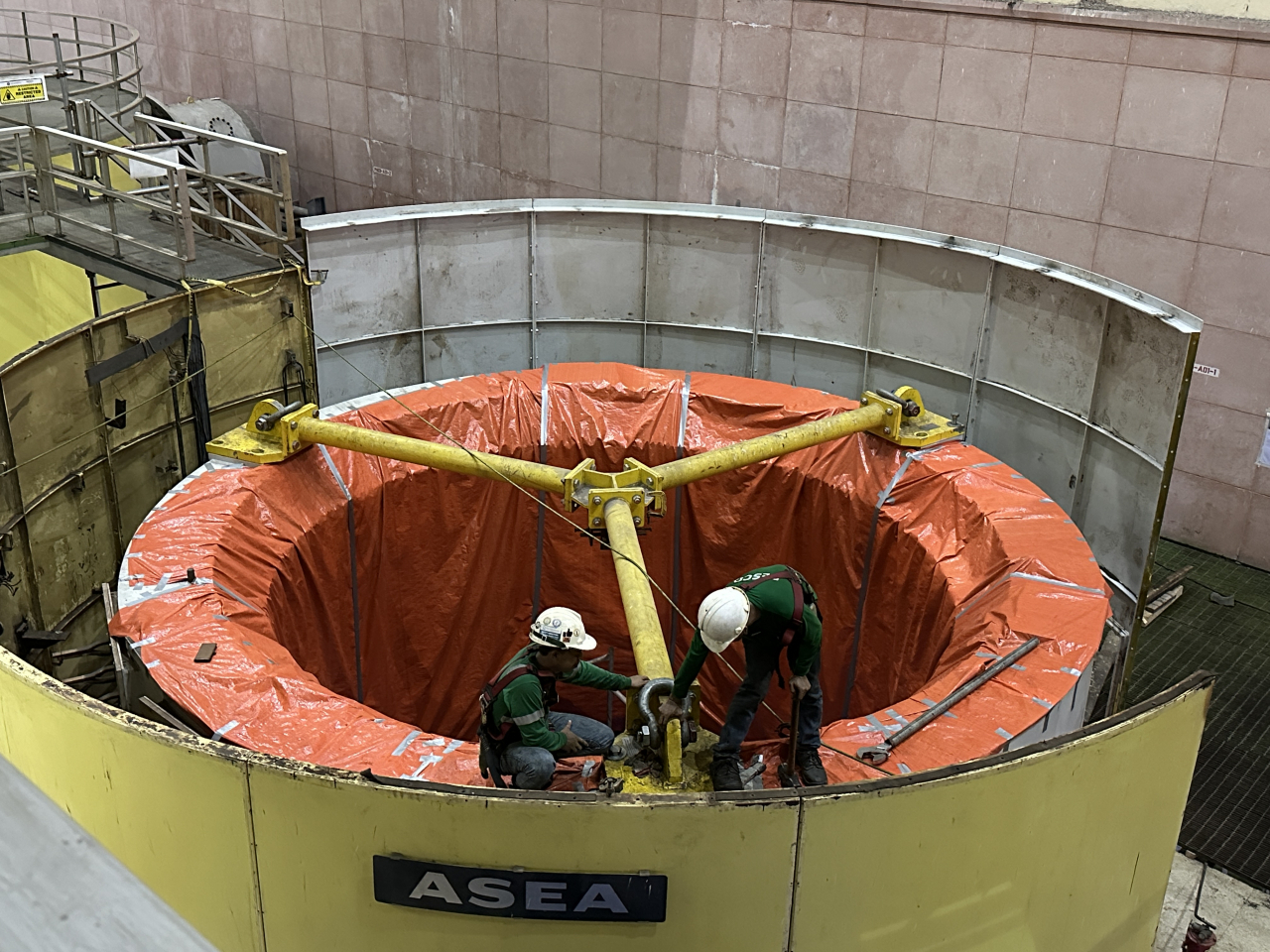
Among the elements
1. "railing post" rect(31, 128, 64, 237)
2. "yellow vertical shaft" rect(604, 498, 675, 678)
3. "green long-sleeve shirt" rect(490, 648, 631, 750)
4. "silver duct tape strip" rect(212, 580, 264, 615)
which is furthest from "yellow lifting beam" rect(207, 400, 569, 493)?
"railing post" rect(31, 128, 64, 237)

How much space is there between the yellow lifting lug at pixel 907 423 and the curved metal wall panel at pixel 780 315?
1078 mm

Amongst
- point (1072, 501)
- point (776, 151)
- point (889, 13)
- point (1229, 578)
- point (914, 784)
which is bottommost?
point (1229, 578)

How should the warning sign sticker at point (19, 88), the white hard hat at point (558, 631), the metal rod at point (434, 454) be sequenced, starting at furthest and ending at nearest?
the warning sign sticker at point (19, 88) < the metal rod at point (434, 454) < the white hard hat at point (558, 631)

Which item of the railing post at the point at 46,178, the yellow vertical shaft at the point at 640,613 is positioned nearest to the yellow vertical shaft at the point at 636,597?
the yellow vertical shaft at the point at 640,613

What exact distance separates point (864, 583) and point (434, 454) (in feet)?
9.84

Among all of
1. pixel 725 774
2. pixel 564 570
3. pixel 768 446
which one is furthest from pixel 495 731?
pixel 564 570

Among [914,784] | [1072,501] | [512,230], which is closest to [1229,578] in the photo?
[1072,501]

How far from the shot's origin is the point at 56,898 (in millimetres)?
1303

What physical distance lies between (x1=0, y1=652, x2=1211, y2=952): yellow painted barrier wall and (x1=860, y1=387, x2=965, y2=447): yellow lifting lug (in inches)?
151

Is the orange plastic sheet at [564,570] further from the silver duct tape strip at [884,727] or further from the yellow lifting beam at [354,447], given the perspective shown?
the yellow lifting beam at [354,447]

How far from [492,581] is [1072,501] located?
418 centimetres

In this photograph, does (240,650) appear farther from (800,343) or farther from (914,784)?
(800,343)

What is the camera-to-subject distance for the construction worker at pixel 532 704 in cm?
510

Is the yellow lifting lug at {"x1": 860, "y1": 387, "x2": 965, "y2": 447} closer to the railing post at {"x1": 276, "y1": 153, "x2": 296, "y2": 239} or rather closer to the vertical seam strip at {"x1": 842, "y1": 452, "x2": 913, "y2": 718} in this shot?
the vertical seam strip at {"x1": 842, "y1": 452, "x2": 913, "y2": 718}
